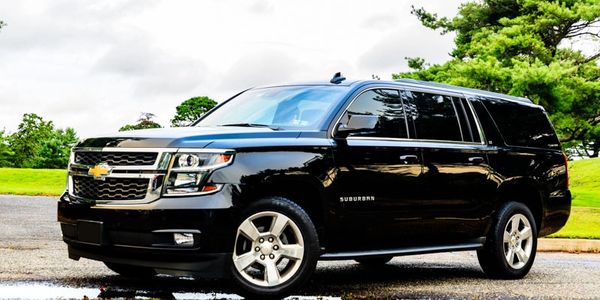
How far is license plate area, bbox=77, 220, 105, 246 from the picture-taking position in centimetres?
623

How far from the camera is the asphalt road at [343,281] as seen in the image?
6.72m

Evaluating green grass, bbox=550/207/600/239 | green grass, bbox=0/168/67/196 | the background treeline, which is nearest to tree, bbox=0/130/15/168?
the background treeline

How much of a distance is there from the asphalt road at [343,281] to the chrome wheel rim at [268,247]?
1.41 feet

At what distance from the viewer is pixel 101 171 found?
6.37 m

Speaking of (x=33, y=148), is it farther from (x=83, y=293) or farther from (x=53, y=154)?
(x=83, y=293)

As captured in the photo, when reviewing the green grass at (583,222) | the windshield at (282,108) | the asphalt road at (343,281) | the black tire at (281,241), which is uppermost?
the windshield at (282,108)

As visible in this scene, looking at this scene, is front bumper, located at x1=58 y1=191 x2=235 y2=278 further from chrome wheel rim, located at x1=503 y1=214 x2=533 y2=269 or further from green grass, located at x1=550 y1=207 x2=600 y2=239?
green grass, located at x1=550 y1=207 x2=600 y2=239

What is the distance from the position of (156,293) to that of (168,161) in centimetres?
122

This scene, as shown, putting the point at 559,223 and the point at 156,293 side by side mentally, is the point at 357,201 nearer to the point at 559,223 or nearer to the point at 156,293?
the point at 156,293

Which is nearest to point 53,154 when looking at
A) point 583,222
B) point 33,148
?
point 33,148

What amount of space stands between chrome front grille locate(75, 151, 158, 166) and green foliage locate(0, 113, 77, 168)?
3445 inches

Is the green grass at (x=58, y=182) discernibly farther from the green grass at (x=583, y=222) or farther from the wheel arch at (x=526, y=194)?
the wheel arch at (x=526, y=194)

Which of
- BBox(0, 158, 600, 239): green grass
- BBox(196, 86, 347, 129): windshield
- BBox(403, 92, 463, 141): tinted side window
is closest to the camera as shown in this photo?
BBox(196, 86, 347, 129): windshield

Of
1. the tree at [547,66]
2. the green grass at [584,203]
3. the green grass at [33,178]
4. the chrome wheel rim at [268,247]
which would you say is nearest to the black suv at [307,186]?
the chrome wheel rim at [268,247]
